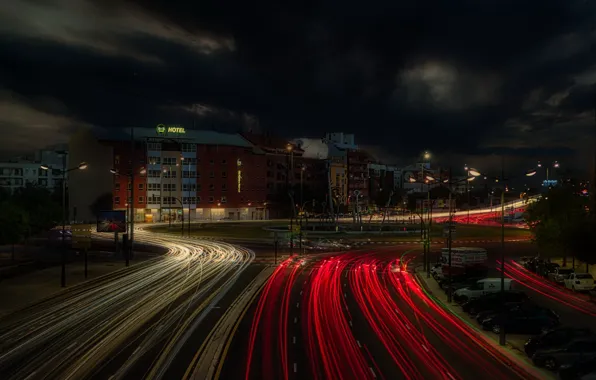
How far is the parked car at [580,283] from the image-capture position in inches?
1423

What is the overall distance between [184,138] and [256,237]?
60.1 m

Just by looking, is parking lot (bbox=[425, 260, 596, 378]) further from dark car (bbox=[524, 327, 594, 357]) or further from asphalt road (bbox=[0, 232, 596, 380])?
asphalt road (bbox=[0, 232, 596, 380])

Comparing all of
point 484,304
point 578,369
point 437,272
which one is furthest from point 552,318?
point 437,272

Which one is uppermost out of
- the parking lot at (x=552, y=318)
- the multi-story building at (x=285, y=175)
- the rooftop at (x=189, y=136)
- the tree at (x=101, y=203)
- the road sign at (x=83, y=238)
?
the rooftop at (x=189, y=136)

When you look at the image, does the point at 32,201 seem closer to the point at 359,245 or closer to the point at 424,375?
the point at 359,245

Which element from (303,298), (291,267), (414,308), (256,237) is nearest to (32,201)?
(256,237)

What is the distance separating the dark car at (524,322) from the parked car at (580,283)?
14.0 metres

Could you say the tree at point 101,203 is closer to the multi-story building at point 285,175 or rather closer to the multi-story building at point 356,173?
the multi-story building at point 285,175

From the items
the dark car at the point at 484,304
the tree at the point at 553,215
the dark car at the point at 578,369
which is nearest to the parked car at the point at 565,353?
the dark car at the point at 578,369

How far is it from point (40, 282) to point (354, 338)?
28897 millimetres

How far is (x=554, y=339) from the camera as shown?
1995cm

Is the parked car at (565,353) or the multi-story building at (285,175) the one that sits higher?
the multi-story building at (285,175)

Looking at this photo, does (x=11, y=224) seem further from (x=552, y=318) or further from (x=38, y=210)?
(x=552, y=318)

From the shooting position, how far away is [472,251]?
45.6m
